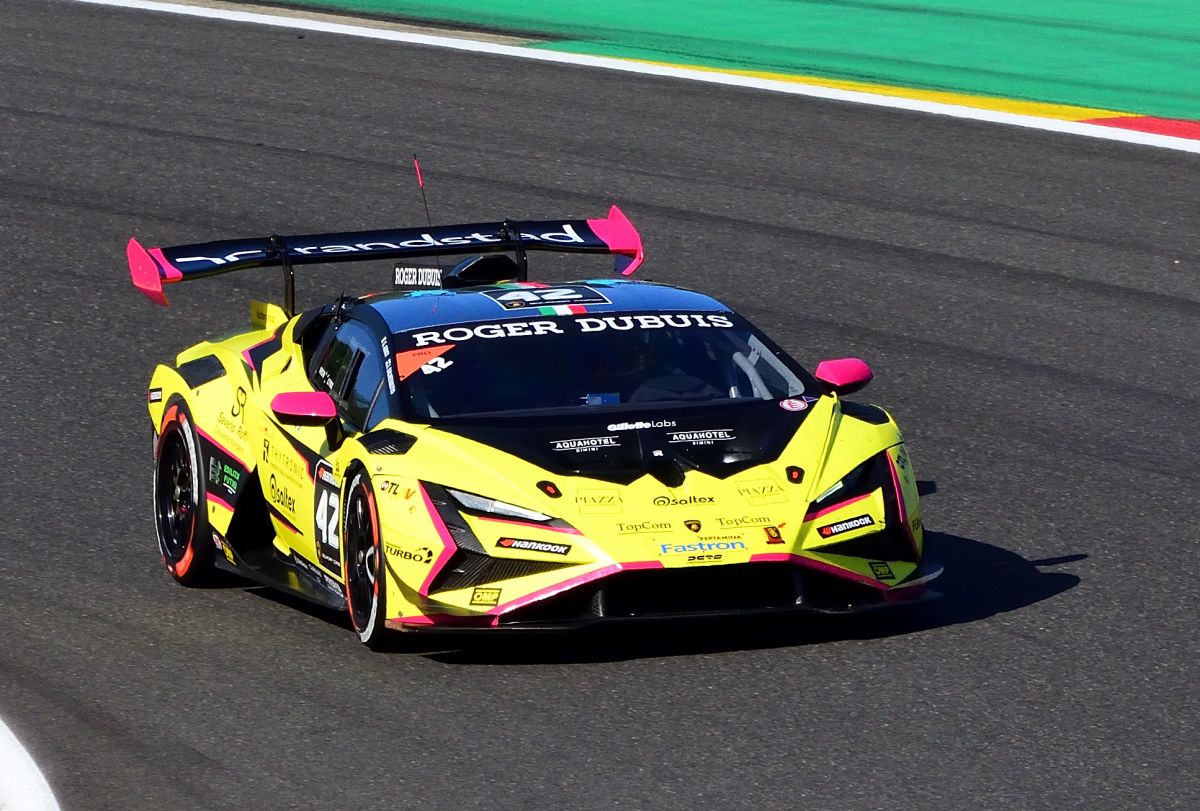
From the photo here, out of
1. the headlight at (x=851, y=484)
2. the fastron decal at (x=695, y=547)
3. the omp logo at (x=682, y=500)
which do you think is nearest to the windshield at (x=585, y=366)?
the headlight at (x=851, y=484)

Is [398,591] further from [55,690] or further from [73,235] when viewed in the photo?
[73,235]

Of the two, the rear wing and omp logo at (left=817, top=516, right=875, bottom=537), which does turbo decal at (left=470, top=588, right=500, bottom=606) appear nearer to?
omp logo at (left=817, top=516, right=875, bottom=537)

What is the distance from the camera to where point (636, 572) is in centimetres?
706

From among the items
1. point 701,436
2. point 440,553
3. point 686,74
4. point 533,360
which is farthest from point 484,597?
point 686,74

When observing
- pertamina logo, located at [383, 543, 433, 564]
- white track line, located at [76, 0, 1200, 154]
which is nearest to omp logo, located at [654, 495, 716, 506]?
pertamina logo, located at [383, 543, 433, 564]

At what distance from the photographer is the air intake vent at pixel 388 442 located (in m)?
7.55

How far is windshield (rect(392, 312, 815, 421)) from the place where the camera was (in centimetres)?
797

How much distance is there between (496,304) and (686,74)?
10.4 m

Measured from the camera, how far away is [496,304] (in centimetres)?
864

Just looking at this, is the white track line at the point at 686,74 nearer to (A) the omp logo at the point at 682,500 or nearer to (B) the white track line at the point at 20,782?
(A) the omp logo at the point at 682,500

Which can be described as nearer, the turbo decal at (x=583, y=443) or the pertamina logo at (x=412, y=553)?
the pertamina logo at (x=412, y=553)

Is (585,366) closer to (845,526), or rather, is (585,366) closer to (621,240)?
(845,526)

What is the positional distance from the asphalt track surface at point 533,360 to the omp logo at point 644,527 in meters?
0.50

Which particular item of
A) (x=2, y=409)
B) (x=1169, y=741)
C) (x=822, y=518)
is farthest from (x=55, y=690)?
(x=2, y=409)
